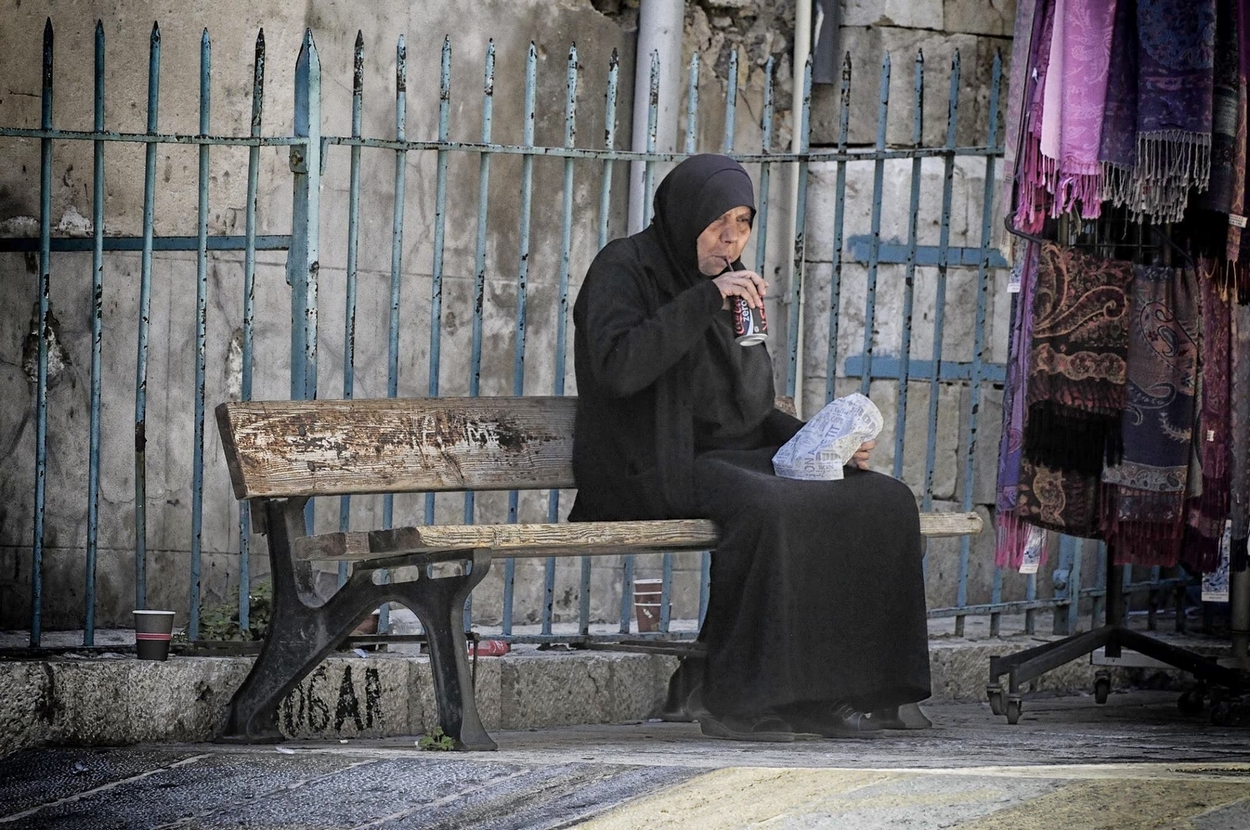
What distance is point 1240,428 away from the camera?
5.27 metres

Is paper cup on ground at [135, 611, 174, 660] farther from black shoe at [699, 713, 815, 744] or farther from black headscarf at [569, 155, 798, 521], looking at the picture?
black shoe at [699, 713, 815, 744]

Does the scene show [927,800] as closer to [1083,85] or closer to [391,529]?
[391,529]

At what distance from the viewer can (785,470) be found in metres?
4.64

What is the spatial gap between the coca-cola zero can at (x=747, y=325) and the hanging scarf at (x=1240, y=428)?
5.55ft

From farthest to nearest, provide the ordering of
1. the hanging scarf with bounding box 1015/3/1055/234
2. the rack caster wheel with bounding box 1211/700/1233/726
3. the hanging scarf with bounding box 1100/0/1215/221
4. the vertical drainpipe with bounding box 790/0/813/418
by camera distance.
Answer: the vertical drainpipe with bounding box 790/0/813/418, the rack caster wheel with bounding box 1211/700/1233/726, the hanging scarf with bounding box 1015/3/1055/234, the hanging scarf with bounding box 1100/0/1215/221

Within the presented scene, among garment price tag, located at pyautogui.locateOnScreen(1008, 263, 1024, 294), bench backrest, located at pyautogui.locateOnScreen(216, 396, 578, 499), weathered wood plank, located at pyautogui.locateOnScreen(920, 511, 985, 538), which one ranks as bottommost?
weathered wood plank, located at pyautogui.locateOnScreen(920, 511, 985, 538)

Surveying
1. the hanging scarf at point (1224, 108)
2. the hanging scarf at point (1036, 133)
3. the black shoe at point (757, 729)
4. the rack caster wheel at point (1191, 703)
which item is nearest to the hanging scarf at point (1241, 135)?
the hanging scarf at point (1224, 108)

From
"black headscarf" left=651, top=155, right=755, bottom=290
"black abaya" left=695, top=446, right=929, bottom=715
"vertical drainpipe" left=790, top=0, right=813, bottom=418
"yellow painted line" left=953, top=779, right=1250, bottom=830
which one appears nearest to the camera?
"yellow painted line" left=953, top=779, right=1250, bottom=830

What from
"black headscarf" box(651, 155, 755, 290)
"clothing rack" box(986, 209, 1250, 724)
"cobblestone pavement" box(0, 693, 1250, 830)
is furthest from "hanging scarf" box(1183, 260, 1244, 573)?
"black headscarf" box(651, 155, 755, 290)

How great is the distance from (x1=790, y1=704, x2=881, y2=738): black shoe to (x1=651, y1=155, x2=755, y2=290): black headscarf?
3.92 feet

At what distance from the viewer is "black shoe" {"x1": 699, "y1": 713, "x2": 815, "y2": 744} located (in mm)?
4309

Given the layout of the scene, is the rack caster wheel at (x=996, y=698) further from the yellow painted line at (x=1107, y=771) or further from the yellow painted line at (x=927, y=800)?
the yellow painted line at (x=927, y=800)

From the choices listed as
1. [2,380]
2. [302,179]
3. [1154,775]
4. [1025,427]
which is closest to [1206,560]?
[1025,427]

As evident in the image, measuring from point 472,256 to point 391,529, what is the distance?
2838mm
